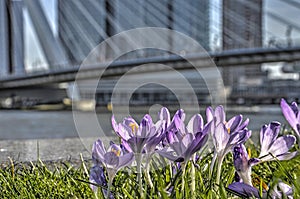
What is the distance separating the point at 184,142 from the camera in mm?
629

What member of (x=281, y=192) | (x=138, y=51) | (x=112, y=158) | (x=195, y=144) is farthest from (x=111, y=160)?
(x=138, y=51)

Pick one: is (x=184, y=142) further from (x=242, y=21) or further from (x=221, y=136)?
(x=242, y=21)

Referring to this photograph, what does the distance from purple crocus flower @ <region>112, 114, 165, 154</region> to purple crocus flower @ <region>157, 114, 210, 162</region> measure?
0.06ft

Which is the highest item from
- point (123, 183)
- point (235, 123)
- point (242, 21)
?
point (242, 21)

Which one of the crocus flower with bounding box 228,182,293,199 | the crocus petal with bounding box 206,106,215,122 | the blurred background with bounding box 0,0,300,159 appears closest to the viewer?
the crocus flower with bounding box 228,182,293,199

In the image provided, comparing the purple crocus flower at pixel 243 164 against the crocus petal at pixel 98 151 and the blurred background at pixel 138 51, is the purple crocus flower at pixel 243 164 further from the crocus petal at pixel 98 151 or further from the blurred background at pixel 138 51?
the blurred background at pixel 138 51

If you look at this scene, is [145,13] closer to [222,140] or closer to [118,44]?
[118,44]

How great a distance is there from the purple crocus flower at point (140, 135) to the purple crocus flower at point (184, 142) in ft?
0.06

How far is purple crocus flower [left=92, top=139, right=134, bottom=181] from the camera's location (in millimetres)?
625

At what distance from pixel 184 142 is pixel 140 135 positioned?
0.06m

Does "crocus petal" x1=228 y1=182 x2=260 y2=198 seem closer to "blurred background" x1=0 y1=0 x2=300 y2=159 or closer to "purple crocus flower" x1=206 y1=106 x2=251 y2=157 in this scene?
"purple crocus flower" x1=206 y1=106 x2=251 y2=157

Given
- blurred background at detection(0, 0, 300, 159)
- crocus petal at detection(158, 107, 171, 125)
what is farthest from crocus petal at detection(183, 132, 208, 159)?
blurred background at detection(0, 0, 300, 159)

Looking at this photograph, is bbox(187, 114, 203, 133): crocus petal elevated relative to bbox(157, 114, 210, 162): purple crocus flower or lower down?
elevated

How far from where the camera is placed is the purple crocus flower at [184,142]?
63cm
